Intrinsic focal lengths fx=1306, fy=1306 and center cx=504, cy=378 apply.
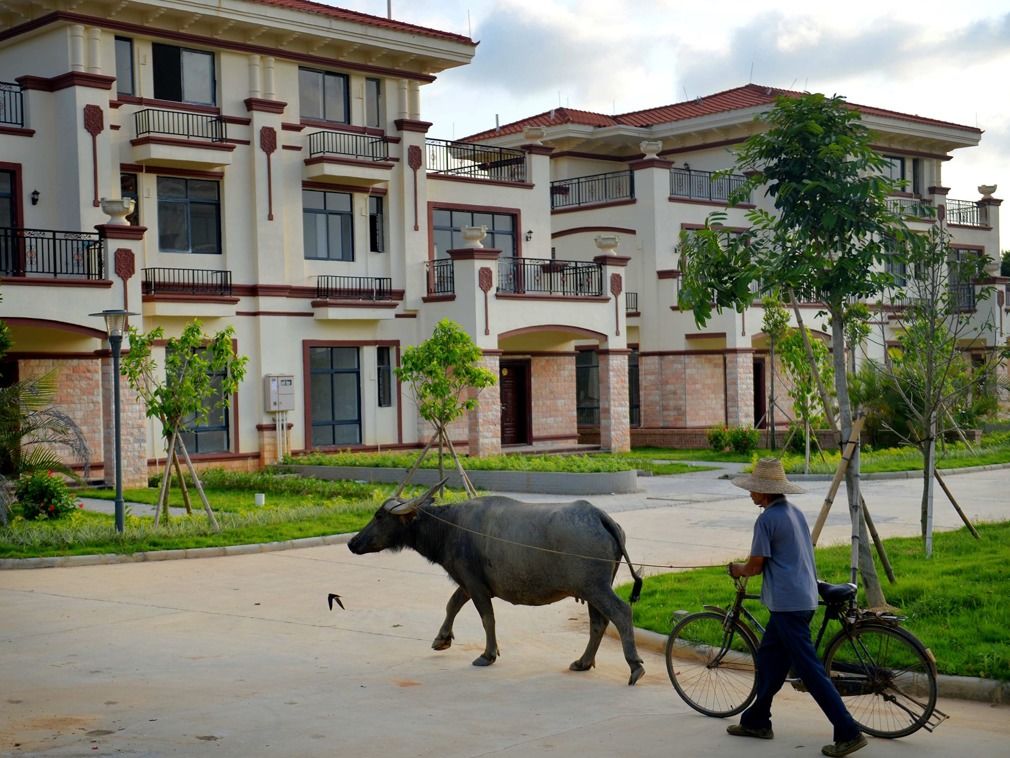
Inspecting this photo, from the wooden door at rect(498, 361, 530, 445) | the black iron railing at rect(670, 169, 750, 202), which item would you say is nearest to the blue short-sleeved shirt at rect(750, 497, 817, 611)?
the wooden door at rect(498, 361, 530, 445)

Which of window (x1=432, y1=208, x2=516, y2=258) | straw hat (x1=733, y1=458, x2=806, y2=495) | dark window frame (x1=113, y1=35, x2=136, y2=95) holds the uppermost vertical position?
dark window frame (x1=113, y1=35, x2=136, y2=95)

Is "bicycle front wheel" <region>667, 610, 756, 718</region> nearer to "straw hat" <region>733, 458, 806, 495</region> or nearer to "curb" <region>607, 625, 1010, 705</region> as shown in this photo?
"straw hat" <region>733, 458, 806, 495</region>

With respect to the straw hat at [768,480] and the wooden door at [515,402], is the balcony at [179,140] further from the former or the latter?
the straw hat at [768,480]

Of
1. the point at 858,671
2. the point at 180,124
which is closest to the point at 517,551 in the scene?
the point at 858,671

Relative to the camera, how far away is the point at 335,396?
32.7 metres

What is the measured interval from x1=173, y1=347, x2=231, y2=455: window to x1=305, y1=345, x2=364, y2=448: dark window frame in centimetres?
215

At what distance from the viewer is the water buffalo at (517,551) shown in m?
10.1

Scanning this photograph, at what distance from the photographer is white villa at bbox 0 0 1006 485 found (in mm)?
27875

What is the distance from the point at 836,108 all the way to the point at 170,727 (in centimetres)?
794

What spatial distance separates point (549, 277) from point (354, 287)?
535 cm

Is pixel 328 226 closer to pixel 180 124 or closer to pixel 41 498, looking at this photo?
pixel 180 124

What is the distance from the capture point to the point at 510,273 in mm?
34500

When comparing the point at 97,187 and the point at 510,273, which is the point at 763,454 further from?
the point at 97,187

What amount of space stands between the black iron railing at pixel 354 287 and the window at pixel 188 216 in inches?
111
